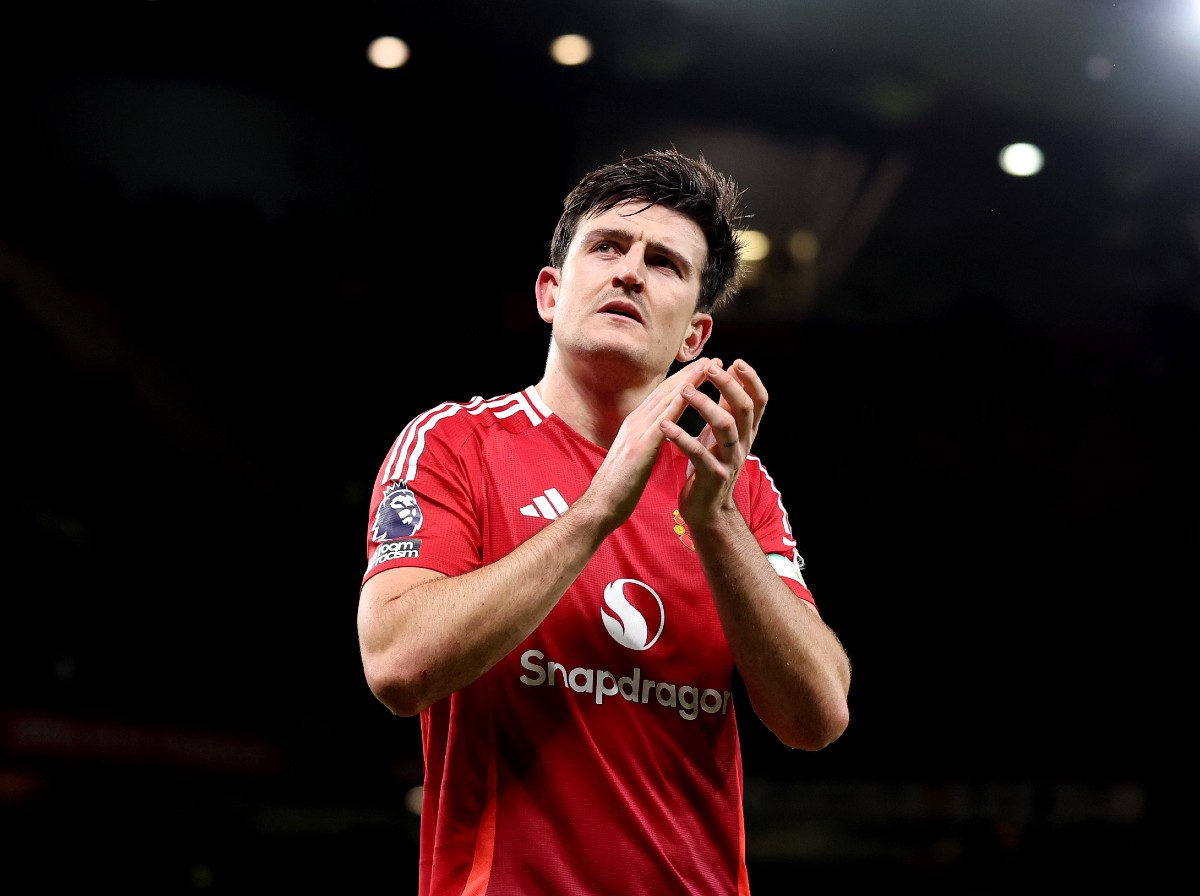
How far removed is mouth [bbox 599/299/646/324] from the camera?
7.38 feet

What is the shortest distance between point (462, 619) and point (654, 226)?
1.05m

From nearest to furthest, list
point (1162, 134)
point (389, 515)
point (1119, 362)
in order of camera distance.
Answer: point (389, 515) < point (1162, 134) < point (1119, 362)

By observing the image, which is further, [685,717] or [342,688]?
[342,688]

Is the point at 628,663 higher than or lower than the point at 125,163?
lower

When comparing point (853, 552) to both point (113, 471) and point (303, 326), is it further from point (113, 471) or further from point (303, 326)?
point (113, 471)

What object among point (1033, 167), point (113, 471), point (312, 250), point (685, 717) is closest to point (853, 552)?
point (1033, 167)

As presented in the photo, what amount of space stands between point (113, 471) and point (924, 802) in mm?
6038

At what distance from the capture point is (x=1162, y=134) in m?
6.59

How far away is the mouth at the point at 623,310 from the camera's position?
2.25 metres

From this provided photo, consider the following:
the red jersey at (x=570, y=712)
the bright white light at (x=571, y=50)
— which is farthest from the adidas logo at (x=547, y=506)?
the bright white light at (x=571, y=50)

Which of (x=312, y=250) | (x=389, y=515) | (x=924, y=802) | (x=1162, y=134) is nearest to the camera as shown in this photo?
(x=389, y=515)

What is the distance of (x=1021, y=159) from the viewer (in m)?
6.83

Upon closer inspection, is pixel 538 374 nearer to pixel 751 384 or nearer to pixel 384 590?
pixel 751 384

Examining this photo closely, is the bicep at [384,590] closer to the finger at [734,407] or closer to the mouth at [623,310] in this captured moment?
the finger at [734,407]
